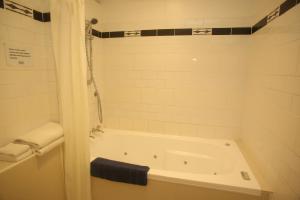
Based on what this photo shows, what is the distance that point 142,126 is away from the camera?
2260mm

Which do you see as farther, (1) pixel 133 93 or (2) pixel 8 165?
(1) pixel 133 93

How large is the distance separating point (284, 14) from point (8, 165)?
6.53 ft

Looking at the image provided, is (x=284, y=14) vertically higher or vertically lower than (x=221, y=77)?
higher

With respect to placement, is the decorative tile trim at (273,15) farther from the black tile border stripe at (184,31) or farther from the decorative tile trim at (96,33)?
the decorative tile trim at (96,33)

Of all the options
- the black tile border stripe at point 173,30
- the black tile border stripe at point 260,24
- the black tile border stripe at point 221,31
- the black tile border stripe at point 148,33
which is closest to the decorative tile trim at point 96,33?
the black tile border stripe at point 173,30

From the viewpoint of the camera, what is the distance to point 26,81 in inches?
54.2

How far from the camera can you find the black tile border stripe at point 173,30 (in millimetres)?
1199

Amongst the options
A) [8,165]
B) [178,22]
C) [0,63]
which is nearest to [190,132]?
[178,22]

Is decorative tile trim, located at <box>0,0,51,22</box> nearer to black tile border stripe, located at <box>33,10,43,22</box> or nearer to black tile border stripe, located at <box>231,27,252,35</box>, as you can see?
black tile border stripe, located at <box>33,10,43,22</box>

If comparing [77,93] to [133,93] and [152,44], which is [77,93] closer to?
[133,93]

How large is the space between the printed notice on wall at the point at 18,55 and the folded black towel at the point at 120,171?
3.10ft

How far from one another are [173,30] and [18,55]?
1.47 m

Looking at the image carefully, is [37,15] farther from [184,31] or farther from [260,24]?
[260,24]

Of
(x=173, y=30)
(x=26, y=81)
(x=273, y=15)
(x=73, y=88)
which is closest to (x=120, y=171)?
(x=73, y=88)
